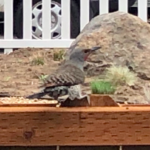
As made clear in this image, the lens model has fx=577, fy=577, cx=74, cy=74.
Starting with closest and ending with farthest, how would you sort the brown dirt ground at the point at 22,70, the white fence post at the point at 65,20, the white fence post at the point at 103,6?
1. the brown dirt ground at the point at 22,70
2. the white fence post at the point at 103,6
3. the white fence post at the point at 65,20

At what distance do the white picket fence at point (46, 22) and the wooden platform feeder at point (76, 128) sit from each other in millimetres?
5717

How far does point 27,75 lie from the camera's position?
18.0ft

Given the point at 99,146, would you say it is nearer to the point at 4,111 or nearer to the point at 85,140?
the point at 85,140

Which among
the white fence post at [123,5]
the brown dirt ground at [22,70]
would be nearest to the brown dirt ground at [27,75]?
the brown dirt ground at [22,70]

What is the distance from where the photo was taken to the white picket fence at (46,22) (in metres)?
7.33

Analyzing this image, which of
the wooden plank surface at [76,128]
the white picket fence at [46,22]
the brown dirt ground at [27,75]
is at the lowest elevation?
the wooden plank surface at [76,128]

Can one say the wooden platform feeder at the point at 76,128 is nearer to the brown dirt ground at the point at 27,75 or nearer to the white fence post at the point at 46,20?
the brown dirt ground at the point at 27,75

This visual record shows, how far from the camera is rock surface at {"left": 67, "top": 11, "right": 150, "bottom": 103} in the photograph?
15.1ft

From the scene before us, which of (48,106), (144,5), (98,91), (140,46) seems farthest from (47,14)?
(48,106)

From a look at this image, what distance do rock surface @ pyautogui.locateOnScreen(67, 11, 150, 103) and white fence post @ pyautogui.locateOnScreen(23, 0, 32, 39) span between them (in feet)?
6.24

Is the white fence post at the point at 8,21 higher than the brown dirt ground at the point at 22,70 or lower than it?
higher

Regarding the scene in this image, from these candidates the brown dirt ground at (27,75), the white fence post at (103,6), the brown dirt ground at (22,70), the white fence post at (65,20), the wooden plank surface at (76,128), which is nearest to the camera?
the wooden plank surface at (76,128)

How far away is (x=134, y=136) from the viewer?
153 cm

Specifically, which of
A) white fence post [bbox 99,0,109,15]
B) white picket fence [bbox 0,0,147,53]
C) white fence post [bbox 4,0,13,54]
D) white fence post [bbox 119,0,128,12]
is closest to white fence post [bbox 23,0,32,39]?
white picket fence [bbox 0,0,147,53]
